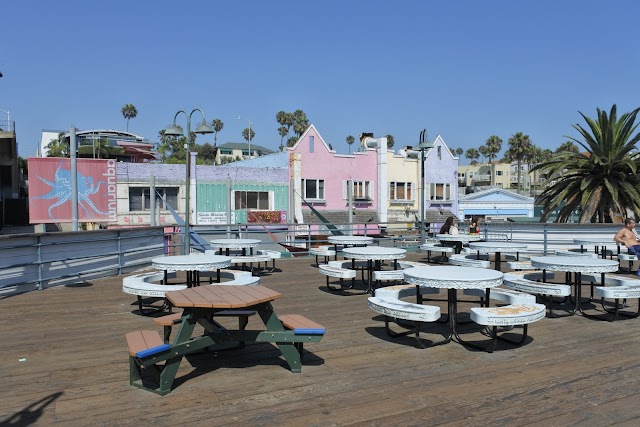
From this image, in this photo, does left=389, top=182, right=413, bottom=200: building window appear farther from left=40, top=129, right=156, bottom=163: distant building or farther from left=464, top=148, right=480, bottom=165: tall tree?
left=464, top=148, right=480, bottom=165: tall tree

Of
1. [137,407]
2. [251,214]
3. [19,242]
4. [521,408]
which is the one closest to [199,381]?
[137,407]

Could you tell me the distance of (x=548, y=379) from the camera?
15.2 ft

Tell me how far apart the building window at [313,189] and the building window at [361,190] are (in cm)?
182

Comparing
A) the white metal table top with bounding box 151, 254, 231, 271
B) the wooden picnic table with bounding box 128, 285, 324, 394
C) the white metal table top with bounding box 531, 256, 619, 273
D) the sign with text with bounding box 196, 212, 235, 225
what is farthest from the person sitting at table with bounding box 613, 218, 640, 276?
the sign with text with bounding box 196, 212, 235, 225

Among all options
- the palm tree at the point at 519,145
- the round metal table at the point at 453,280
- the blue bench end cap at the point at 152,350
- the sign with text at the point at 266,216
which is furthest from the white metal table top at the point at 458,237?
the palm tree at the point at 519,145

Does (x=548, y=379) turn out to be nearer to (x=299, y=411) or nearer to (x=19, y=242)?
(x=299, y=411)

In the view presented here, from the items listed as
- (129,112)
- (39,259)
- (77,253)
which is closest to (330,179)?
(77,253)

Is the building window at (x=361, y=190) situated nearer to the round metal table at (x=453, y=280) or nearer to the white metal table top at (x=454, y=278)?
the round metal table at (x=453, y=280)

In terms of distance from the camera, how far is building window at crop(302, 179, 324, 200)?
119 ft

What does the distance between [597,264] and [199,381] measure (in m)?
5.35

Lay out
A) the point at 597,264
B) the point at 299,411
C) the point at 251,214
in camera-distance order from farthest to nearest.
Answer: the point at 251,214 < the point at 597,264 < the point at 299,411

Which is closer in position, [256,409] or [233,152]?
[256,409]

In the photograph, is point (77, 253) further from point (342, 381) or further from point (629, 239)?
point (629, 239)

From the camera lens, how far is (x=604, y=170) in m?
17.5
